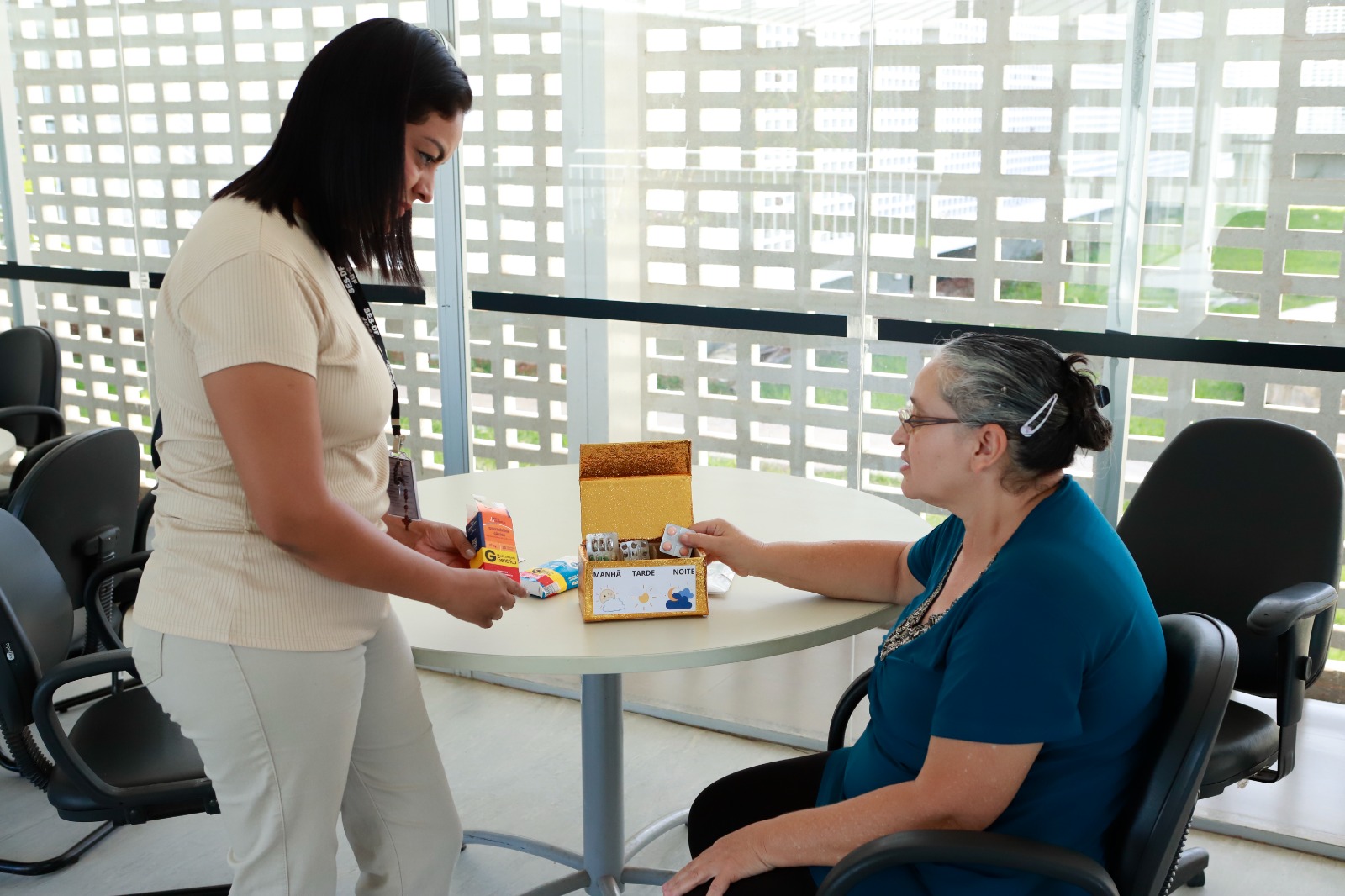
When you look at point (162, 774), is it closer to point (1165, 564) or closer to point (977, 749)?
point (977, 749)

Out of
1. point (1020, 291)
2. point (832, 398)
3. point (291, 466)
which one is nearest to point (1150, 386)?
point (1020, 291)

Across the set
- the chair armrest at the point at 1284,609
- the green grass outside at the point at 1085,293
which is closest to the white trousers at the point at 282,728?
the chair armrest at the point at 1284,609

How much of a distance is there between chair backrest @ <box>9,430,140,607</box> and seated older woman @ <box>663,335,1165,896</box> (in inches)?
66.5

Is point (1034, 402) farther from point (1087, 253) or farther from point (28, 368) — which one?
point (28, 368)

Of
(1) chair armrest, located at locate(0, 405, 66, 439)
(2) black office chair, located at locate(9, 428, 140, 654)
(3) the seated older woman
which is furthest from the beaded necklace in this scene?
(1) chair armrest, located at locate(0, 405, 66, 439)

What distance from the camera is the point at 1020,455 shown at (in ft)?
5.07

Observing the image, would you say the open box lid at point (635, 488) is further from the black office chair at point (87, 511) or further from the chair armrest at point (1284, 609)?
the black office chair at point (87, 511)

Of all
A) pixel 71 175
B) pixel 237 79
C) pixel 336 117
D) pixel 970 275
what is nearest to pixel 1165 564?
pixel 970 275

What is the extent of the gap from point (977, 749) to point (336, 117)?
42.7 inches

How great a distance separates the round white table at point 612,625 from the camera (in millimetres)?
1712

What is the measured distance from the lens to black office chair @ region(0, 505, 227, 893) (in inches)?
78.2

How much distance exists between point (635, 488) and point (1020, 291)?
4.68 feet

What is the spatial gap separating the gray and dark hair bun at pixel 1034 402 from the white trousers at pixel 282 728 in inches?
34.6

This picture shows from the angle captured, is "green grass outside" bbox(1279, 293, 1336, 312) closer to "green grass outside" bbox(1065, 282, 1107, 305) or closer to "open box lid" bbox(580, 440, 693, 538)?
"green grass outside" bbox(1065, 282, 1107, 305)
